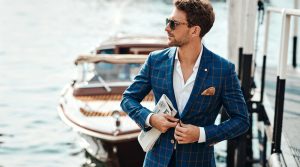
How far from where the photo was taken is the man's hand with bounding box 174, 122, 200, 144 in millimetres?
3104

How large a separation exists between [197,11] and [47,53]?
27.6 m

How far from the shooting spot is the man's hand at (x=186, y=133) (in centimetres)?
310

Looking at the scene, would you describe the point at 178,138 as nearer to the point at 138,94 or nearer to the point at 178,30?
the point at 138,94

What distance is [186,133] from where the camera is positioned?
3.10m

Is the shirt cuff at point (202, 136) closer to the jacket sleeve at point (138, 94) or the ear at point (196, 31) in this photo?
the jacket sleeve at point (138, 94)

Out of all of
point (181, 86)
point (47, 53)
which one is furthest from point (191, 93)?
point (47, 53)

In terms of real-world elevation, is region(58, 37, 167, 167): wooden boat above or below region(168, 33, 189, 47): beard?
below

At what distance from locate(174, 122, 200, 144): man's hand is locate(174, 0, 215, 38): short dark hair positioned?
0.61 meters

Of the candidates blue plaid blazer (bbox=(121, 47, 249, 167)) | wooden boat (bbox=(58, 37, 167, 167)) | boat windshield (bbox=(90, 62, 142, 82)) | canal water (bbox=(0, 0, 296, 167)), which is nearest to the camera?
blue plaid blazer (bbox=(121, 47, 249, 167))

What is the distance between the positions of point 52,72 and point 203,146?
21.8 meters

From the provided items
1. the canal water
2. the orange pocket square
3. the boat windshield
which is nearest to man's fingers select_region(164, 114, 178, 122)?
the orange pocket square

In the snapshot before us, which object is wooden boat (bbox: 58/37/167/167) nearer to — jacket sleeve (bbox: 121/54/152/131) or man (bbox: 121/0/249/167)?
jacket sleeve (bbox: 121/54/152/131)

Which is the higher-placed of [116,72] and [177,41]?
[177,41]

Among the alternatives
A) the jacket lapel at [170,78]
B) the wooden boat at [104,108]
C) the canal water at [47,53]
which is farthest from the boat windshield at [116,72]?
the jacket lapel at [170,78]
